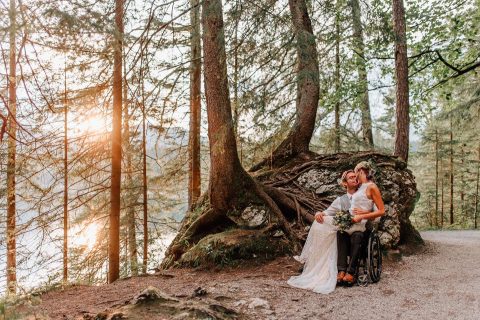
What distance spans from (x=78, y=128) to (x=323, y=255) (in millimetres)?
6248

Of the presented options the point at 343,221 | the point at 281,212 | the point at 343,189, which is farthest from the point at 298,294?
the point at 343,189

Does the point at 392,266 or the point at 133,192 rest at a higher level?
the point at 133,192

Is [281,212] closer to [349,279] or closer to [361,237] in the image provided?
[361,237]

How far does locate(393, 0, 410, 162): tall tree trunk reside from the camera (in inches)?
346

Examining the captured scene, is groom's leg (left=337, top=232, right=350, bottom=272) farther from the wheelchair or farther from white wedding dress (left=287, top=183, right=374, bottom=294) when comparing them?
the wheelchair

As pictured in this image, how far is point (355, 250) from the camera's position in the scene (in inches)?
197

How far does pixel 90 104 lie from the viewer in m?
6.98

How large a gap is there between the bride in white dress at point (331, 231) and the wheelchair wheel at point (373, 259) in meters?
0.25

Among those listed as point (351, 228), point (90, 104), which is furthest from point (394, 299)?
point (90, 104)

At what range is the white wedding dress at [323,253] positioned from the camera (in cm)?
492

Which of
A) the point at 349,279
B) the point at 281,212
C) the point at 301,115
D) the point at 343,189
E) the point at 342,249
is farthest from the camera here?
the point at 301,115

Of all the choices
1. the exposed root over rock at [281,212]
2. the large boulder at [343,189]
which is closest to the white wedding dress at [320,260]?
the exposed root over rock at [281,212]

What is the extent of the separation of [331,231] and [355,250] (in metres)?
0.42

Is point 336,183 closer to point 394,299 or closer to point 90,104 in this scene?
point 394,299
